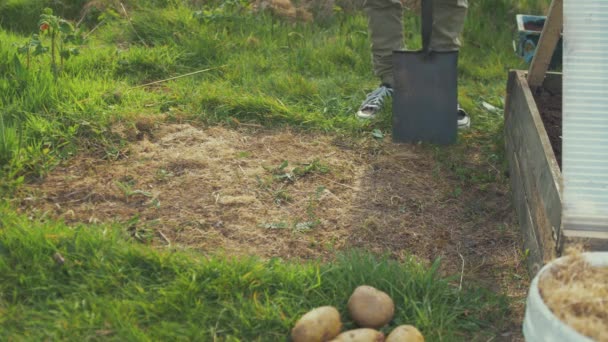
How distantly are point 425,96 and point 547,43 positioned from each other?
644mm

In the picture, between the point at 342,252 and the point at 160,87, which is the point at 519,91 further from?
the point at 160,87

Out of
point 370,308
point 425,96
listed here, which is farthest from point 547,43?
point 370,308

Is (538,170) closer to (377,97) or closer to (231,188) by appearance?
(231,188)

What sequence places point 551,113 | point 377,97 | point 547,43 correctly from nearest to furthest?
point 547,43
point 551,113
point 377,97

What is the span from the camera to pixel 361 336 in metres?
2.00

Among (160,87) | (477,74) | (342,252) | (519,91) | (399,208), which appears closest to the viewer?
(342,252)

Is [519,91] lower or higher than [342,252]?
higher

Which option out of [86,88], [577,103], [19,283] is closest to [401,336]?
[577,103]

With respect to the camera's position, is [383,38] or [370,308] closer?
[370,308]

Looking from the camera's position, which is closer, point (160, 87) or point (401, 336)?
point (401, 336)

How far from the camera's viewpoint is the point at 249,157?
352 cm

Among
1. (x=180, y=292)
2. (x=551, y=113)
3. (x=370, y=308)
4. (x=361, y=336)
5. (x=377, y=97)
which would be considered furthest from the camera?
(x=377, y=97)

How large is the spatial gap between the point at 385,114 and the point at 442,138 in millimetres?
414

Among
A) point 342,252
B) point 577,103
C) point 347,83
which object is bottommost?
point 342,252
